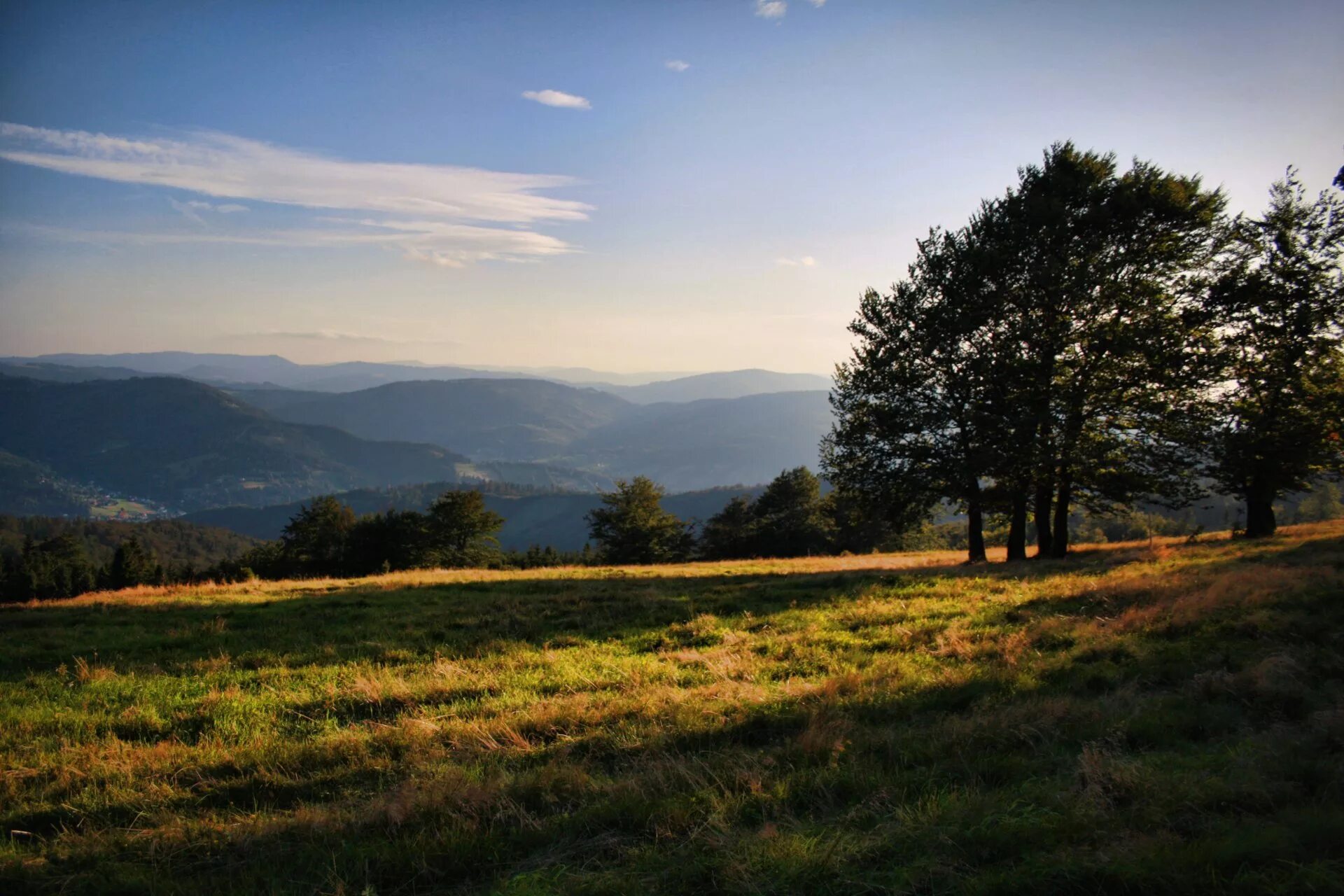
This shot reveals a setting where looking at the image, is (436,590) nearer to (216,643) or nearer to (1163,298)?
(216,643)

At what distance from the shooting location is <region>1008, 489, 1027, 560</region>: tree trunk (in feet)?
80.6

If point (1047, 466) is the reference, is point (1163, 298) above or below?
Answer: above

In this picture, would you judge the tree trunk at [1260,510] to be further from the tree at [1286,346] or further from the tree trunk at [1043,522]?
the tree trunk at [1043,522]

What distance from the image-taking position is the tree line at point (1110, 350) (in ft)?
68.9

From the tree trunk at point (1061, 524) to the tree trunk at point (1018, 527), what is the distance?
1.09 metres

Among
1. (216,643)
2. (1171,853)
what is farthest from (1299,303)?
(216,643)

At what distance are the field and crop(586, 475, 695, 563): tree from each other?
5996 cm

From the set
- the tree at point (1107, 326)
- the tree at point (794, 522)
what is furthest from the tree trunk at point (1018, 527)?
the tree at point (794, 522)

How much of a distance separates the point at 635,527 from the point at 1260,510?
55.9m

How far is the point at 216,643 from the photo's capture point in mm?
11922

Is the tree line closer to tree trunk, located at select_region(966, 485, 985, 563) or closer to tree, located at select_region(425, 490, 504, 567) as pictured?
tree trunk, located at select_region(966, 485, 985, 563)

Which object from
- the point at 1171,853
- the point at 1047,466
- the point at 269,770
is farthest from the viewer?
the point at 1047,466

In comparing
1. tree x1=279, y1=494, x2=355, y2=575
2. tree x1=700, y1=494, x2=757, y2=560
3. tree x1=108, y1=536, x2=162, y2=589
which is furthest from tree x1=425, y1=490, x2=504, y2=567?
tree x1=108, y1=536, x2=162, y2=589

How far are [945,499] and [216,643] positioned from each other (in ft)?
84.1
